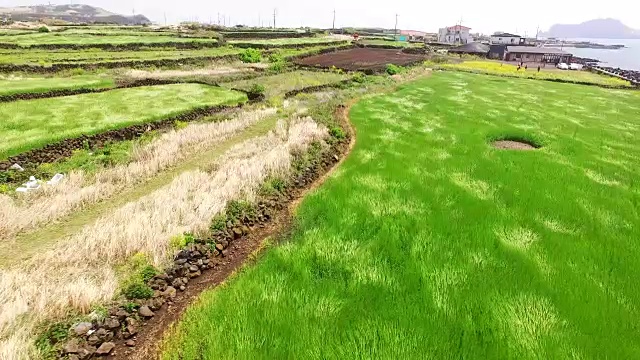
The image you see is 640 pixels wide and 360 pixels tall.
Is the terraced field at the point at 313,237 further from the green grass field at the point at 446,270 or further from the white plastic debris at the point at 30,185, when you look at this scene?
the white plastic debris at the point at 30,185

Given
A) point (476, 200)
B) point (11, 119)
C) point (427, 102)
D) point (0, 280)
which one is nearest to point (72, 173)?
point (0, 280)

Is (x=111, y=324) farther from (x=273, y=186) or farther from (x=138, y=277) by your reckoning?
(x=273, y=186)

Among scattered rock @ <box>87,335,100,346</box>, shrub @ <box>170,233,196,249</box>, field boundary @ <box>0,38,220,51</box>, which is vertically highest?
field boundary @ <box>0,38,220,51</box>

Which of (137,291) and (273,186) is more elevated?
(273,186)

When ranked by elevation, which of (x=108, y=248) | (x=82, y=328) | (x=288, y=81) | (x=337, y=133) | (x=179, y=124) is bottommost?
(x=82, y=328)

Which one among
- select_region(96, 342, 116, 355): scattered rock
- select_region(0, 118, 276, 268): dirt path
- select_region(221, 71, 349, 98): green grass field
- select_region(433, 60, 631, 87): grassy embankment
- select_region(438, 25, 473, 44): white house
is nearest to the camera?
select_region(96, 342, 116, 355): scattered rock

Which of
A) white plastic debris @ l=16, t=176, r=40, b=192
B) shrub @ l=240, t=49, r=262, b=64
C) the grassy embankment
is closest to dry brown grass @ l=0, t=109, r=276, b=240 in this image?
white plastic debris @ l=16, t=176, r=40, b=192

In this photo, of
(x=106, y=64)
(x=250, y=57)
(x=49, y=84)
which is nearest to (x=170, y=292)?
(x=49, y=84)

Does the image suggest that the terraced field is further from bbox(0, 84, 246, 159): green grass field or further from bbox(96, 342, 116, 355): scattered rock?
A: bbox(0, 84, 246, 159): green grass field
